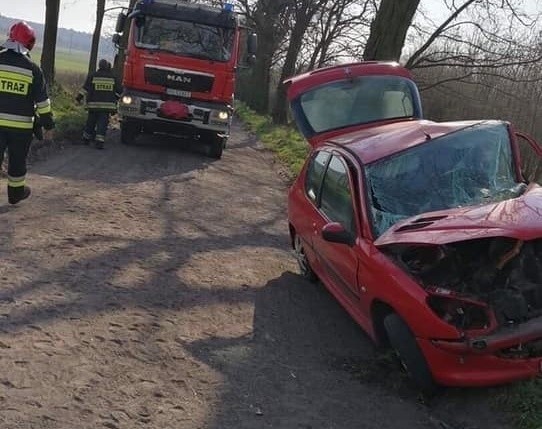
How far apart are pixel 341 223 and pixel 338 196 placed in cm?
34

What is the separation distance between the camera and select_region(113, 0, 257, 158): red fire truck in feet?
45.0

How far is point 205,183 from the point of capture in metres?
11.6

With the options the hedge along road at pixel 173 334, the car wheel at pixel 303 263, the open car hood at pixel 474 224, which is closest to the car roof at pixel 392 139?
the open car hood at pixel 474 224

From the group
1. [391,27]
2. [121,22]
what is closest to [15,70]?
[391,27]

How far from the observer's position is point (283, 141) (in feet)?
70.3

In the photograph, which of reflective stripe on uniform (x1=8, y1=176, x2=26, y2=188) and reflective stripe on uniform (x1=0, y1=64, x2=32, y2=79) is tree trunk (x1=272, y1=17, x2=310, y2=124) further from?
reflective stripe on uniform (x1=0, y1=64, x2=32, y2=79)

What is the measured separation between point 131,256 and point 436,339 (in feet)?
12.0

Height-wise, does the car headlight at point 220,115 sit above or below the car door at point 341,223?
below

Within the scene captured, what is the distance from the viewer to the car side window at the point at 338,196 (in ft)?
17.9

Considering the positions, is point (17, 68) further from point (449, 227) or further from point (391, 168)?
point (449, 227)

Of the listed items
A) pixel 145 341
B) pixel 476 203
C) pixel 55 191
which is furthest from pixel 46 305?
pixel 55 191

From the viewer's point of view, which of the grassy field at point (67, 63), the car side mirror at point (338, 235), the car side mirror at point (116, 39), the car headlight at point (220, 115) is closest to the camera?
the car side mirror at point (338, 235)

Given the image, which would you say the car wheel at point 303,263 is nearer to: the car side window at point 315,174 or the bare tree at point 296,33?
the car side window at point 315,174

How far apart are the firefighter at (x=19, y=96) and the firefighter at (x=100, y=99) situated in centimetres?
589
